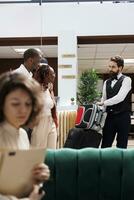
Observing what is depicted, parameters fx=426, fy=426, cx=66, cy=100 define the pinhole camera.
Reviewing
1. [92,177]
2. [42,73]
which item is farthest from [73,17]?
[92,177]

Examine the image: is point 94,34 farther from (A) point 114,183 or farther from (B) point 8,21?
(A) point 114,183

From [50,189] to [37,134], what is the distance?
4.47 ft

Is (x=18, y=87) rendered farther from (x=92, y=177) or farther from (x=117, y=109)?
(x=117, y=109)

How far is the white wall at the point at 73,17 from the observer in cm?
895

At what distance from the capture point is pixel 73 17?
8.98 m

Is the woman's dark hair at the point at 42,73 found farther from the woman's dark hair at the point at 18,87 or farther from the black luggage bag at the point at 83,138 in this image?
the woman's dark hair at the point at 18,87

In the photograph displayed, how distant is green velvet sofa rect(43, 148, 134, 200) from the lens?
2.51 m

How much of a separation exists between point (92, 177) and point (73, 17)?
22.4 ft

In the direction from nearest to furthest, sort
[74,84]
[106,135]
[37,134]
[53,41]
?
[37,134] < [106,135] < [74,84] < [53,41]

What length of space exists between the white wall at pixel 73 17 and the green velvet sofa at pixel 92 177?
6.66 metres

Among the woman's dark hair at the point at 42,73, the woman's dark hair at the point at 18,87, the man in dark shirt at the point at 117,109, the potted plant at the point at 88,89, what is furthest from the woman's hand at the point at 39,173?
the potted plant at the point at 88,89

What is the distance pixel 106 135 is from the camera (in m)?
5.21

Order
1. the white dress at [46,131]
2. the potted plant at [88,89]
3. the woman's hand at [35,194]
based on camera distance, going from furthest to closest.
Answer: the potted plant at [88,89]
the white dress at [46,131]
the woman's hand at [35,194]

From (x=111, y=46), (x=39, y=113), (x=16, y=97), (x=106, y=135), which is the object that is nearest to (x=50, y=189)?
(x=39, y=113)
